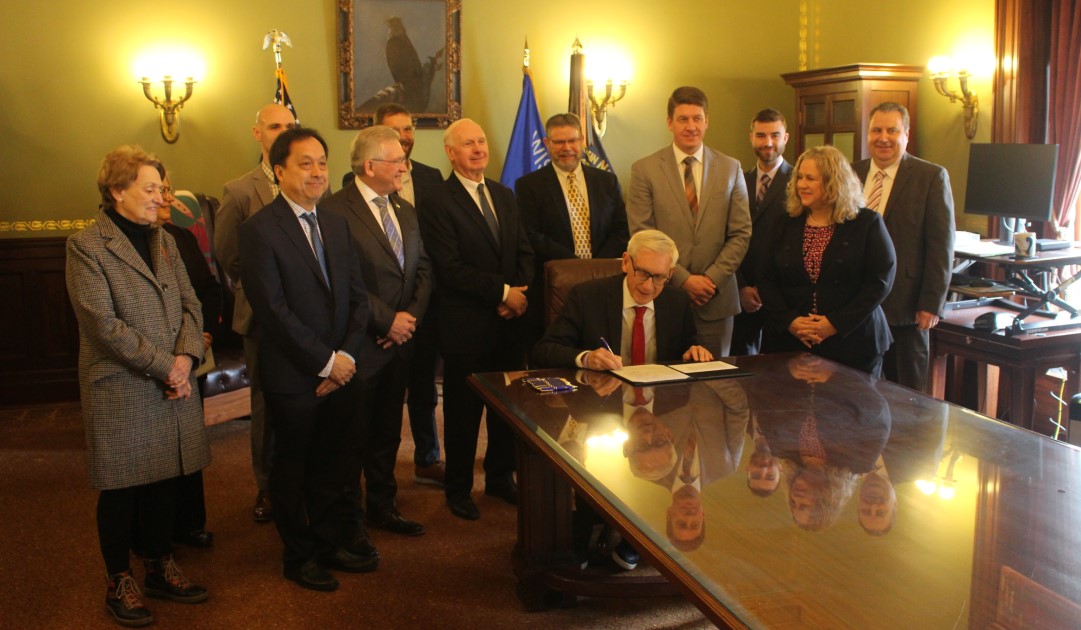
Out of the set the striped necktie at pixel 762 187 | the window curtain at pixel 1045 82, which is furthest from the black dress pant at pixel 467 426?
the window curtain at pixel 1045 82

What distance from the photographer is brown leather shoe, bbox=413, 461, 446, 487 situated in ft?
14.0

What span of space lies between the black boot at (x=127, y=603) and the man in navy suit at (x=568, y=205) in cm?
206

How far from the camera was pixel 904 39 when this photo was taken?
6.40 m

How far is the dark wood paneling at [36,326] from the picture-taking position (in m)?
5.73

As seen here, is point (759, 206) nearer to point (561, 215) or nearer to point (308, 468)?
point (561, 215)

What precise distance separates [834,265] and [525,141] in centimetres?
323

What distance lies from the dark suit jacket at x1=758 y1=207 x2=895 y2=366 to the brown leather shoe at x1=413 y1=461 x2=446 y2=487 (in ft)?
5.47

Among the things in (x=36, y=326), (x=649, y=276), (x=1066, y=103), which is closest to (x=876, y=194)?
(x=649, y=276)

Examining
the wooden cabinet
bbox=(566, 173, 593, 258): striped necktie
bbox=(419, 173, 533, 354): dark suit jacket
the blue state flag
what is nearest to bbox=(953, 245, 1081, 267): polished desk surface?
the wooden cabinet

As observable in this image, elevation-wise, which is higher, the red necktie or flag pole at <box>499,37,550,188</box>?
flag pole at <box>499,37,550,188</box>

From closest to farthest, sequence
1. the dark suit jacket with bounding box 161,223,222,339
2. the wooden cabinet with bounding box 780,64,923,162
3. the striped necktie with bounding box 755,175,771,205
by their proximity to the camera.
Answer: the dark suit jacket with bounding box 161,223,222,339, the striped necktie with bounding box 755,175,771,205, the wooden cabinet with bounding box 780,64,923,162

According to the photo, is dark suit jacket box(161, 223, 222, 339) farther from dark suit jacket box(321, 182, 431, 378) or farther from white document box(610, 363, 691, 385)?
white document box(610, 363, 691, 385)

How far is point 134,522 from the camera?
10.2 ft

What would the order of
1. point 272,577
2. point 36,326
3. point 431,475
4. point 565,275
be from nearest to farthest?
point 272,577, point 565,275, point 431,475, point 36,326
